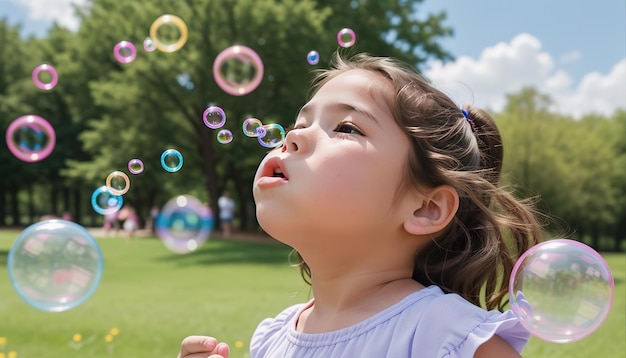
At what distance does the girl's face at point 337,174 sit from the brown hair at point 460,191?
0.07m

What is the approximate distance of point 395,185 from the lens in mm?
1902

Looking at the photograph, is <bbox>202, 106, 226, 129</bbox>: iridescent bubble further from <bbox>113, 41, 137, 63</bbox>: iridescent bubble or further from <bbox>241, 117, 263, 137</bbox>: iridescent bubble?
<bbox>113, 41, 137, 63</bbox>: iridescent bubble

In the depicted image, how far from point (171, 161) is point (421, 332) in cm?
217

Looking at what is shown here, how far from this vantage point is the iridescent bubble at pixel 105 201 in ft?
11.9

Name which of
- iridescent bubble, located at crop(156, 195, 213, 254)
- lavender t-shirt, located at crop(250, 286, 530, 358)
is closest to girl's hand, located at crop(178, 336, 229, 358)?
lavender t-shirt, located at crop(250, 286, 530, 358)

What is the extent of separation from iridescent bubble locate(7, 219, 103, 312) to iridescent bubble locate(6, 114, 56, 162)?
2.69 m

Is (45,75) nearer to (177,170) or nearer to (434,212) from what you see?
(177,170)

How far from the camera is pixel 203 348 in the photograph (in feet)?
6.73

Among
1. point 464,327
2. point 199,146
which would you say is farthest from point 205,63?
point 464,327

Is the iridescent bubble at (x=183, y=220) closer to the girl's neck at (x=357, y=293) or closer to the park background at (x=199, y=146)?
the park background at (x=199, y=146)

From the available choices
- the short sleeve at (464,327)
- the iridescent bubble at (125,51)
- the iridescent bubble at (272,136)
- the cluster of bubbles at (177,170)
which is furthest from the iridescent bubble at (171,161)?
the iridescent bubble at (125,51)

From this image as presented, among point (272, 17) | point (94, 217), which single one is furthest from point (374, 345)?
point (94, 217)

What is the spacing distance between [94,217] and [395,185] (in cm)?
5791

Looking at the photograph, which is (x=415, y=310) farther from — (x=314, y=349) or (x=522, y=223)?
(x=522, y=223)
